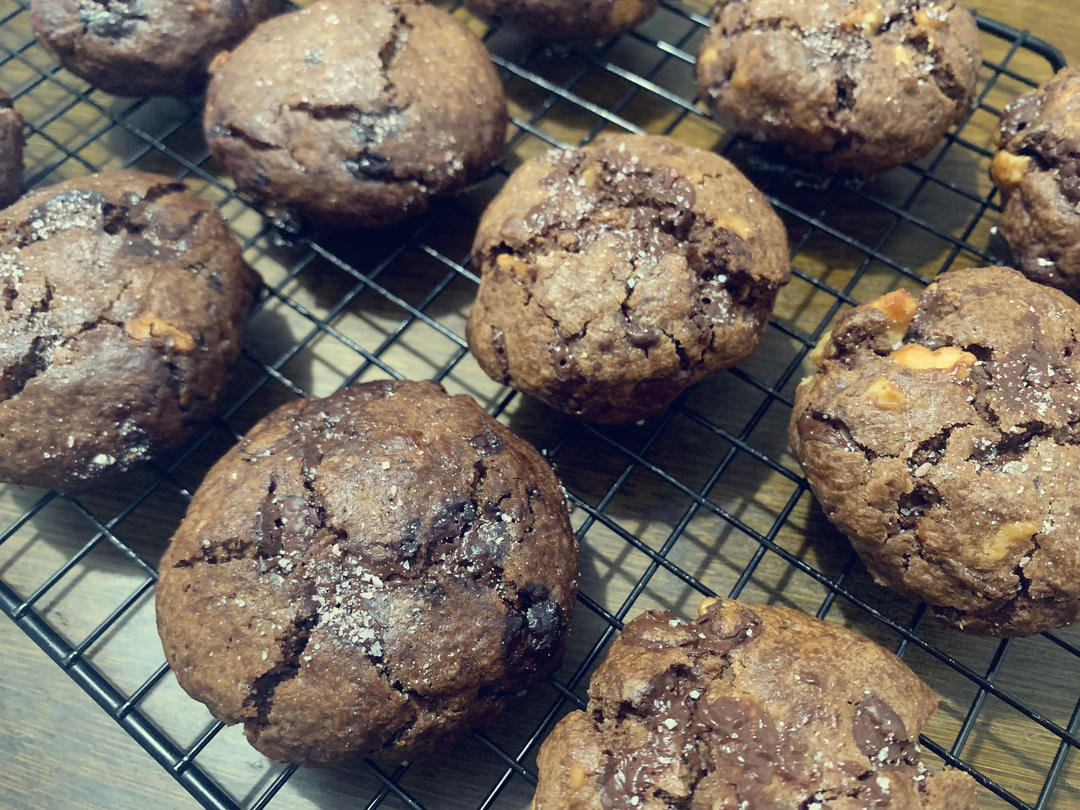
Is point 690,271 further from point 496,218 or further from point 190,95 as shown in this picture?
point 190,95

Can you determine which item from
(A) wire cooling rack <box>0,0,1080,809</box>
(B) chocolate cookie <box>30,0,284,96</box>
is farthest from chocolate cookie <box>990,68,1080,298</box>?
(B) chocolate cookie <box>30,0,284,96</box>

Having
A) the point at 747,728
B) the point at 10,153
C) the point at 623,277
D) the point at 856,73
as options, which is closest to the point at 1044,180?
the point at 856,73

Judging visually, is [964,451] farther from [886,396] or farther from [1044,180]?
[1044,180]

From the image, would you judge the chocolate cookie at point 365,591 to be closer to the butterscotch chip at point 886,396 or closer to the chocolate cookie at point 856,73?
the butterscotch chip at point 886,396

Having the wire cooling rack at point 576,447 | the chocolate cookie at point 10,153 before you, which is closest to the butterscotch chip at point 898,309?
the wire cooling rack at point 576,447

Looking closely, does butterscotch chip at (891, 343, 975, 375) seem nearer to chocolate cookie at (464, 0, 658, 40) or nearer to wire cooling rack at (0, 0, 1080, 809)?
wire cooling rack at (0, 0, 1080, 809)

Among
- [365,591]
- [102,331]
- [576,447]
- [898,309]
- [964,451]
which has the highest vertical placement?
[898,309]
